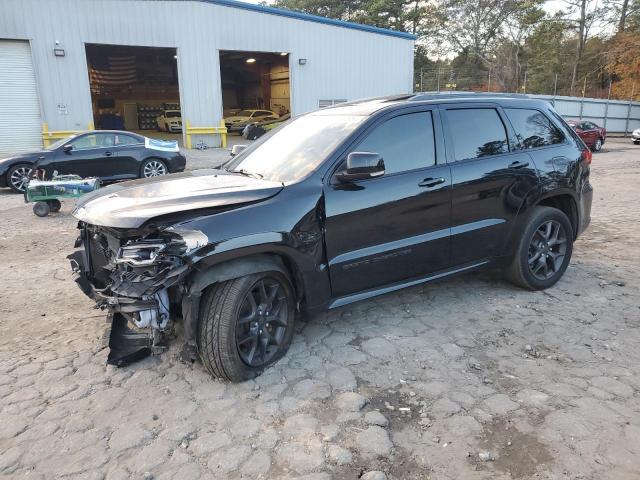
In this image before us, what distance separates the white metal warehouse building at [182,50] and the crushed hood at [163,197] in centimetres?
1760

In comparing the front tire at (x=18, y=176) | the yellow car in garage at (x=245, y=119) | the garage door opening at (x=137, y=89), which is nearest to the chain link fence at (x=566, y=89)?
the yellow car in garage at (x=245, y=119)

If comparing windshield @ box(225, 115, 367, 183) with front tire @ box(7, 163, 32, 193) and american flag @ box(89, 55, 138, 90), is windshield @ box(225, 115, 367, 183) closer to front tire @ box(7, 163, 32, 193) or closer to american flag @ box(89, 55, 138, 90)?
front tire @ box(7, 163, 32, 193)

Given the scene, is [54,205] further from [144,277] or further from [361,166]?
[361,166]

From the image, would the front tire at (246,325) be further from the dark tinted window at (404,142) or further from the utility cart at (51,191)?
the utility cart at (51,191)

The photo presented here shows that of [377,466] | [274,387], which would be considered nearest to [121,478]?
[274,387]

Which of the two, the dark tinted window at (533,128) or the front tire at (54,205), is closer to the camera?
the dark tinted window at (533,128)

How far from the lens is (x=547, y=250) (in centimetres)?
490

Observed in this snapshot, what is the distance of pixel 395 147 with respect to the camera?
3.92 metres

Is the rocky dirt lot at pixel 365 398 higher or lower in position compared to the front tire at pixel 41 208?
lower

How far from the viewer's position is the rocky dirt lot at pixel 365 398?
260 centimetres

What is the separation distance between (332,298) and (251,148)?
5.74 ft

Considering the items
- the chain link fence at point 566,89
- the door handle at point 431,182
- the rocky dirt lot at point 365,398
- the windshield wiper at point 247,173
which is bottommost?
the rocky dirt lot at point 365,398

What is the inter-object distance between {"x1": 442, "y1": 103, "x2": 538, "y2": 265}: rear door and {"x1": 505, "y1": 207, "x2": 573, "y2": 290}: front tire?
26cm

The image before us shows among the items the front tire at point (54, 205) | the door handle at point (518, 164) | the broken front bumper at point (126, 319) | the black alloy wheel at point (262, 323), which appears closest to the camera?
the broken front bumper at point (126, 319)
